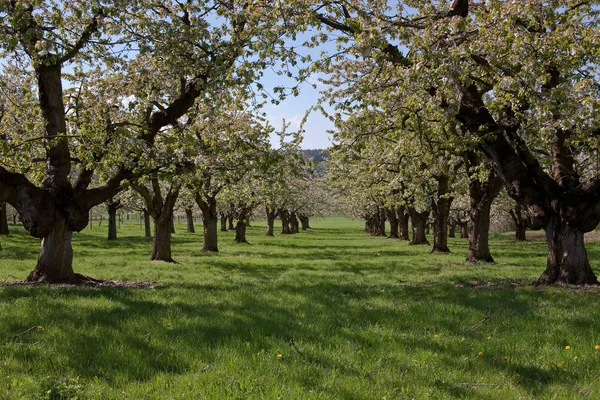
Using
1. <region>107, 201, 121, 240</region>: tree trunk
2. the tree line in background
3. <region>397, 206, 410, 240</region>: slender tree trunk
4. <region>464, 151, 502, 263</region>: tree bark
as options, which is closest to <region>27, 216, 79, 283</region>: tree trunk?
the tree line in background

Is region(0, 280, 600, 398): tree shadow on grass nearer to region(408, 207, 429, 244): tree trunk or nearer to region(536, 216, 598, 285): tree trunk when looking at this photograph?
region(536, 216, 598, 285): tree trunk

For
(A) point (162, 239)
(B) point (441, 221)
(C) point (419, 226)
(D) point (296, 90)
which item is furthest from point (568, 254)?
(C) point (419, 226)

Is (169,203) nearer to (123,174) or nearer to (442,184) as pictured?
(123,174)

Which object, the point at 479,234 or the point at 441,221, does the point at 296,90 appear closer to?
the point at 479,234

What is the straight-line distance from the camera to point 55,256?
12.4 metres

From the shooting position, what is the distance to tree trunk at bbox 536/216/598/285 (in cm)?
1197

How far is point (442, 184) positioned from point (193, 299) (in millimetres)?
21154

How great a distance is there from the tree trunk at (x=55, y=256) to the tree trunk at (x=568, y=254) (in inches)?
512

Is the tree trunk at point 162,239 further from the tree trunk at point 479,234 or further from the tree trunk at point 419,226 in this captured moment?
the tree trunk at point 419,226

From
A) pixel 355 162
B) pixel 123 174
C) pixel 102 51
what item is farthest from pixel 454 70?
pixel 355 162

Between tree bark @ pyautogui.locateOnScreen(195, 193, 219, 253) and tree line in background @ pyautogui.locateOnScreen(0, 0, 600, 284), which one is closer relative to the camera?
tree line in background @ pyautogui.locateOnScreen(0, 0, 600, 284)

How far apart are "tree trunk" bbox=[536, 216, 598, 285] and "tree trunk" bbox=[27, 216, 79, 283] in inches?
512

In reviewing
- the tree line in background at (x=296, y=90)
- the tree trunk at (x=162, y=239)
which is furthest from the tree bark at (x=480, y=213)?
the tree trunk at (x=162, y=239)

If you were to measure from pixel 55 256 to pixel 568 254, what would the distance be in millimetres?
13832
